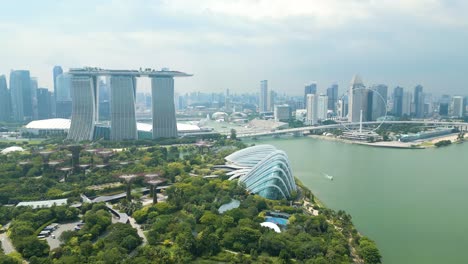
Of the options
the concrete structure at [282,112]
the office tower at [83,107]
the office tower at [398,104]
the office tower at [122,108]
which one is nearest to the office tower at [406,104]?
the office tower at [398,104]

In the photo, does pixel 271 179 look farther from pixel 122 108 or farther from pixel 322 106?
pixel 322 106

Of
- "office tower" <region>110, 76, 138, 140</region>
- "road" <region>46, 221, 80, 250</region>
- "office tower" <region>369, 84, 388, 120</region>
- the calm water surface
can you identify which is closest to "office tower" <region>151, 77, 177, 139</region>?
"office tower" <region>110, 76, 138, 140</region>

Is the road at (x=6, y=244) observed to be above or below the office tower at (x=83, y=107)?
below

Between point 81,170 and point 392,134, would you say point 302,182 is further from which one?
point 392,134

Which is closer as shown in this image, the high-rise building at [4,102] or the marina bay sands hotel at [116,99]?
the marina bay sands hotel at [116,99]

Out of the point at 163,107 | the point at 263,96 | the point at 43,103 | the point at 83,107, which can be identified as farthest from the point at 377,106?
the point at 43,103

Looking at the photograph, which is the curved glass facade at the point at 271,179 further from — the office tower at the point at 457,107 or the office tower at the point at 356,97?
the office tower at the point at 457,107
